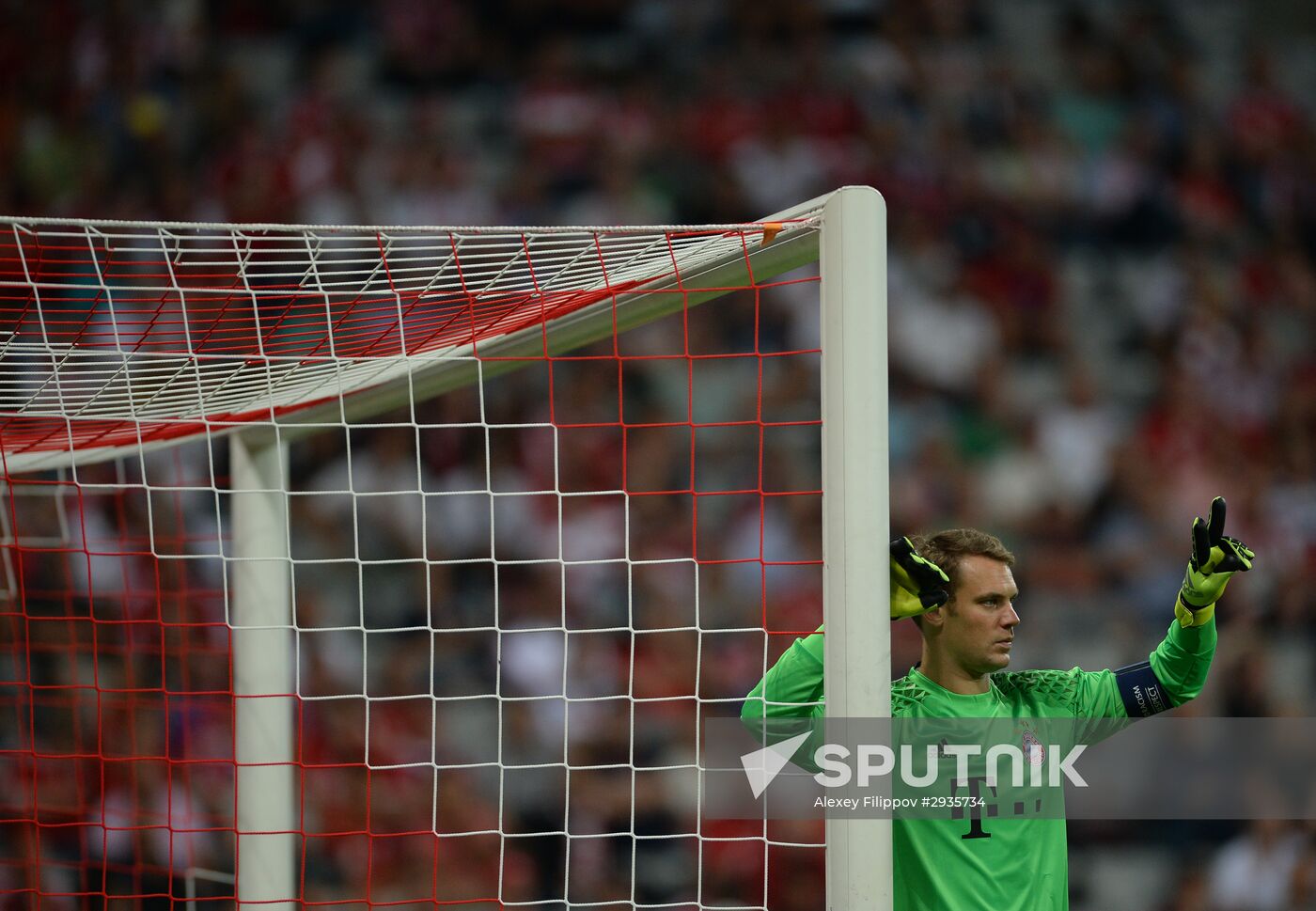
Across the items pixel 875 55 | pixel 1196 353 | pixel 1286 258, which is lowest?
pixel 1196 353

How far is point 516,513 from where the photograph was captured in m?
5.54

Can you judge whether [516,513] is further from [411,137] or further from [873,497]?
[873,497]

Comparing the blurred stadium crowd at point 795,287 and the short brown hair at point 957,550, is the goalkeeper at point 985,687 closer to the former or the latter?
the short brown hair at point 957,550

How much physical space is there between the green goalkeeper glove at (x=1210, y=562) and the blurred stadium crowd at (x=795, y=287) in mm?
2679

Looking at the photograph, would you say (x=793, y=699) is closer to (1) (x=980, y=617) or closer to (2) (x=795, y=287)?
(1) (x=980, y=617)

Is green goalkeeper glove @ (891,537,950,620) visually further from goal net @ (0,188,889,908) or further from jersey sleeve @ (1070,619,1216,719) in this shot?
goal net @ (0,188,889,908)

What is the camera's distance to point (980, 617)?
2.60 metres

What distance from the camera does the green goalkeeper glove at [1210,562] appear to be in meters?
2.55

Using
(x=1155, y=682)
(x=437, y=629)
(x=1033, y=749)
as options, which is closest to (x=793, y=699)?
(x=1033, y=749)

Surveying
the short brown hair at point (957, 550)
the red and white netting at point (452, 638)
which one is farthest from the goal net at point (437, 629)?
the short brown hair at point (957, 550)

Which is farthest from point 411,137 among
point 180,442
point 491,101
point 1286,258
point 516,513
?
point 1286,258

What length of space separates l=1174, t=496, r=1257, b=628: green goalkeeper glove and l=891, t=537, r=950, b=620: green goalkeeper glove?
534 mm

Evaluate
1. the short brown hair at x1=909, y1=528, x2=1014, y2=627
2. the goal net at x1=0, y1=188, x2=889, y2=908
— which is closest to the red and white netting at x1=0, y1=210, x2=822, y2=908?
the goal net at x1=0, y1=188, x2=889, y2=908

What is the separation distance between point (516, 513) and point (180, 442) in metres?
2.10
